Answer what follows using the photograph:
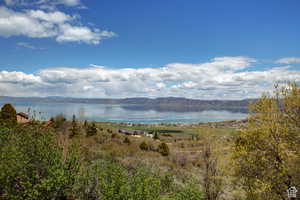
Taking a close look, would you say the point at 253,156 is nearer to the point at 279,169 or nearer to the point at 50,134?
the point at 279,169

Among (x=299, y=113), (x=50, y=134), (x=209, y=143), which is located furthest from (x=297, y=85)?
(x=50, y=134)

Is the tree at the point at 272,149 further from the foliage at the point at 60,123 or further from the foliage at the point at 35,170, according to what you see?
the foliage at the point at 60,123

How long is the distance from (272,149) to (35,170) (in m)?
9.35

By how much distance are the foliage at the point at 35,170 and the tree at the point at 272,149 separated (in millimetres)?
7110

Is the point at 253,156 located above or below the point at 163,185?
above

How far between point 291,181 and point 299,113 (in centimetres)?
276

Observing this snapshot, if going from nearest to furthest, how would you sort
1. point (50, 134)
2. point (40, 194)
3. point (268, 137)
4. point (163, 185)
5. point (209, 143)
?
point (40, 194), point (50, 134), point (268, 137), point (163, 185), point (209, 143)

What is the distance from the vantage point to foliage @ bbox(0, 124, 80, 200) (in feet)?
28.9

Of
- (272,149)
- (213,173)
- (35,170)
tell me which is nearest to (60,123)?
(213,173)

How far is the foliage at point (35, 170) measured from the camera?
8.80 metres

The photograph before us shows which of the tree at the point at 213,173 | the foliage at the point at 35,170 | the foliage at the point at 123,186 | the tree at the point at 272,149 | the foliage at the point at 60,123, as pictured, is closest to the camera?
the foliage at the point at 123,186

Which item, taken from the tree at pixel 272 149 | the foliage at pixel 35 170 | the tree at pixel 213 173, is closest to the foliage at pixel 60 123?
the foliage at pixel 35 170

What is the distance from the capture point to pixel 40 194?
343 inches

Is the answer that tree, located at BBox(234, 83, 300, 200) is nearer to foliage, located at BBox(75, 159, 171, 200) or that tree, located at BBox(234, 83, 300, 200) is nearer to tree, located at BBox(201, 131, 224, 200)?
tree, located at BBox(201, 131, 224, 200)
